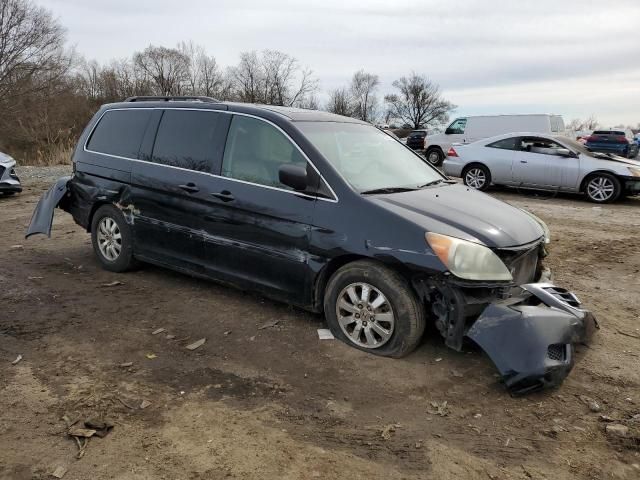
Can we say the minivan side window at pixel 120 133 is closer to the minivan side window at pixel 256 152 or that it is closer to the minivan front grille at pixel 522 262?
the minivan side window at pixel 256 152

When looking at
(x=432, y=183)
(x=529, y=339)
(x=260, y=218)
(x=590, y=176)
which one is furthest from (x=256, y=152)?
(x=590, y=176)

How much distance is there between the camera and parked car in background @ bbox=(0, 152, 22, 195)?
35.7 ft

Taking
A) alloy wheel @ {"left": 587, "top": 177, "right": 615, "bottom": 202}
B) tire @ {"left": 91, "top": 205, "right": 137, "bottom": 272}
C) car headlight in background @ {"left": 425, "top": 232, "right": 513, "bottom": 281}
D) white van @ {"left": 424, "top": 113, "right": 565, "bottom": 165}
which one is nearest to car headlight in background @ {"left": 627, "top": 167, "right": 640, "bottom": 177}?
alloy wheel @ {"left": 587, "top": 177, "right": 615, "bottom": 202}

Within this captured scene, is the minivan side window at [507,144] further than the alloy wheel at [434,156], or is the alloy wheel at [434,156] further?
the alloy wheel at [434,156]

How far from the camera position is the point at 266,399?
337 centimetres

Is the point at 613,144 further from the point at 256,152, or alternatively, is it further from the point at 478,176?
the point at 256,152

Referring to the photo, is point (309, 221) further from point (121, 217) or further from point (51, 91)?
point (51, 91)

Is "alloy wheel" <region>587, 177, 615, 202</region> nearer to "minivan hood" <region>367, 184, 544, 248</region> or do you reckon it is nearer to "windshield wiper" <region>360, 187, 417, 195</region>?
"minivan hood" <region>367, 184, 544, 248</region>

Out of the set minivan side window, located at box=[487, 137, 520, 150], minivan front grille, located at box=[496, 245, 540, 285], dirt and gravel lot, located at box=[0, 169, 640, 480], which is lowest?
dirt and gravel lot, located at box=[0, 169, 640, 480]

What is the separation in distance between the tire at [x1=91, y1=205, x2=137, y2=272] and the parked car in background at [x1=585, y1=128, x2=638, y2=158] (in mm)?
24330

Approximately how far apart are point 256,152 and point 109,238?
2.30 m

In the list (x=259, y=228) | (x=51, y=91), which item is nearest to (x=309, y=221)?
(x=259, y=228)

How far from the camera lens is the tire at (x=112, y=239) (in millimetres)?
5605

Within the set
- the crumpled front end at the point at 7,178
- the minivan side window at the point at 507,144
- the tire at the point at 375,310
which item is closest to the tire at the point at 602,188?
the minivan side window at the point at 507,144
